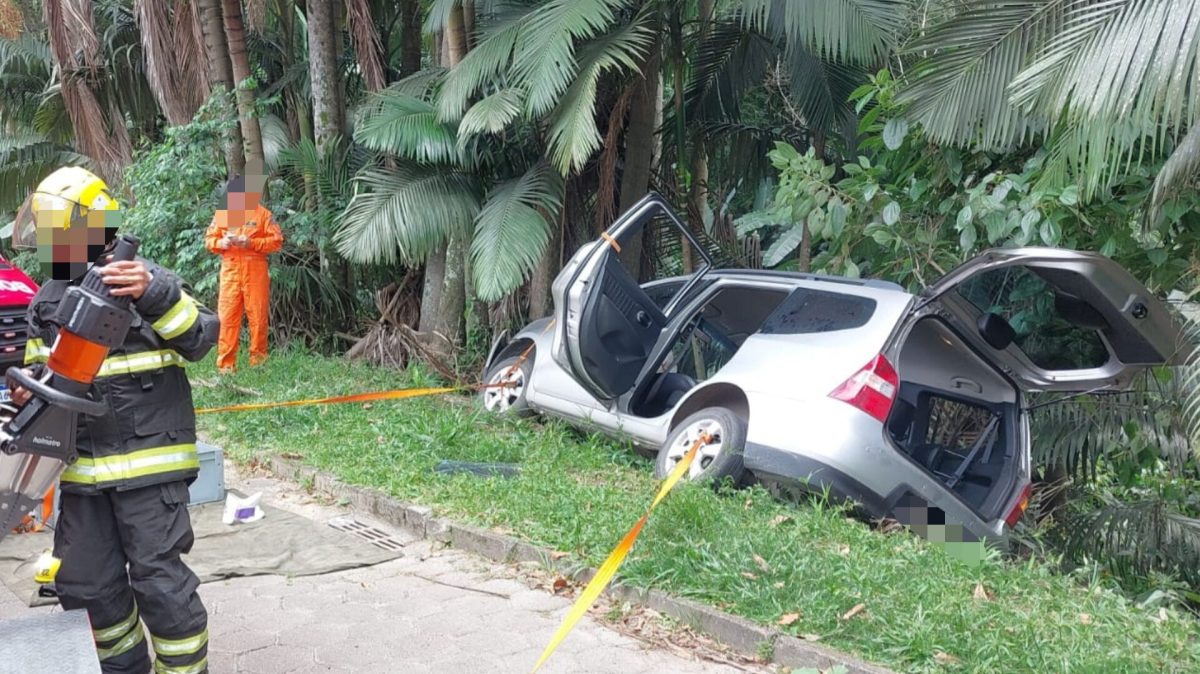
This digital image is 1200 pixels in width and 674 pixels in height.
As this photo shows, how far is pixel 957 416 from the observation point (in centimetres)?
667

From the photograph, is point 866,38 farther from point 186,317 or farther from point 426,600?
point 186,317

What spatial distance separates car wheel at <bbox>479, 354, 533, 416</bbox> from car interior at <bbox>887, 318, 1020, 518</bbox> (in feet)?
9.40

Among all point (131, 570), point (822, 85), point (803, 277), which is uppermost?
point (822, 85)

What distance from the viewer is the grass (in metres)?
4.06

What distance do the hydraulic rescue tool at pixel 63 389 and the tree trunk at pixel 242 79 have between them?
8.61m

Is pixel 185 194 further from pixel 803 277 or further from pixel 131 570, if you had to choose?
pixel 131 570

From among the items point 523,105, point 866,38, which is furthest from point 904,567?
point 523,105

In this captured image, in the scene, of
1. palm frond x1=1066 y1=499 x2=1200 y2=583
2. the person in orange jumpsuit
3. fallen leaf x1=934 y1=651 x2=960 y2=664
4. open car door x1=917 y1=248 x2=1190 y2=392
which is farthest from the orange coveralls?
fallen leaf x1=934 y1=651 x2=960 y2=664

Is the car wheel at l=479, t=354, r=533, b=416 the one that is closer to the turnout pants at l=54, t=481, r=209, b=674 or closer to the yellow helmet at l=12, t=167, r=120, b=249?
the turnout pants at l=54, t=481, r=209, b=674

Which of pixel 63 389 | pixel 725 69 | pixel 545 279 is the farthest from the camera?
pixel 725 69

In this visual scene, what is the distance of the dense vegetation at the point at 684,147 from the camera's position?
6.29 metres

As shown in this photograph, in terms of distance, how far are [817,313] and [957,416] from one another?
1178mm

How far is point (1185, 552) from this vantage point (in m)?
6.93

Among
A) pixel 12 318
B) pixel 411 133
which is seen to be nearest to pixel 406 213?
pixel 411 133
